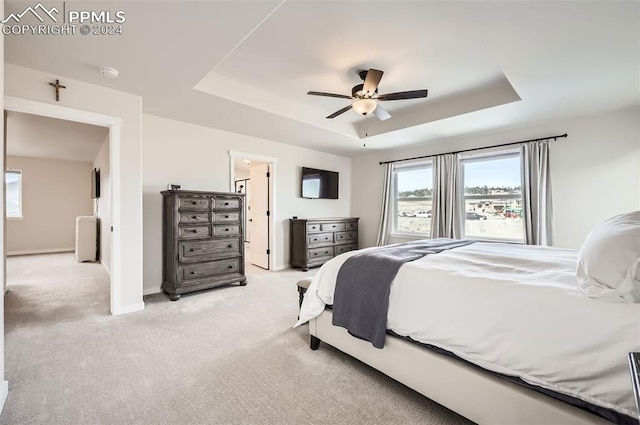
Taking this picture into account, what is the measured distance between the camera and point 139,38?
2.11 metres

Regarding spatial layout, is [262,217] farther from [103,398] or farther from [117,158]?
[103,398]

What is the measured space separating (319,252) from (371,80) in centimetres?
334

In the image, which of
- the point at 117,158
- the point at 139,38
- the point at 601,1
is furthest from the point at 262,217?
the point at 601,1

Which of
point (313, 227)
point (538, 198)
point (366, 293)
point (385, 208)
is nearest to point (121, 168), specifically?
point (366, 293)

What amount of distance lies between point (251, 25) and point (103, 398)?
2611mm

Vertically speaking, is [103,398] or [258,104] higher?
[258,104]

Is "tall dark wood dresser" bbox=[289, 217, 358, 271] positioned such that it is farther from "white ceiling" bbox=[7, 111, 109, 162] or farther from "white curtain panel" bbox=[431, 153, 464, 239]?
"white ceiling" bbox=[7, 111, 109, 162]

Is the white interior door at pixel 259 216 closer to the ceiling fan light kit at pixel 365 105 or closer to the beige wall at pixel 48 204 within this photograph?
the ceiling fan light kit at pixel 365 105

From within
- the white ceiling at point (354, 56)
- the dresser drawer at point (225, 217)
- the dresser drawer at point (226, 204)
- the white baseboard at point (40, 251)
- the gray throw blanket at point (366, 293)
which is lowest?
the white baseboard at point (40, 251)

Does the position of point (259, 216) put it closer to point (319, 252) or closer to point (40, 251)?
point (319, 252)

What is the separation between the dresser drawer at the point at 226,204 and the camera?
380 centimetres

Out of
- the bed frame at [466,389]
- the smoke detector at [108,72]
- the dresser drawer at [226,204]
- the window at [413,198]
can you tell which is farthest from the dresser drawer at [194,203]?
the window at [413,198]

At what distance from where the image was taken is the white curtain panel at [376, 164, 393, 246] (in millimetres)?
5785

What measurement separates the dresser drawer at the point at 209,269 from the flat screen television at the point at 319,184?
213 cm
